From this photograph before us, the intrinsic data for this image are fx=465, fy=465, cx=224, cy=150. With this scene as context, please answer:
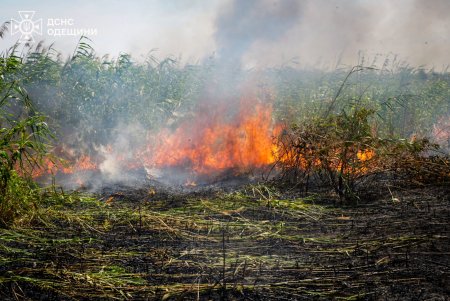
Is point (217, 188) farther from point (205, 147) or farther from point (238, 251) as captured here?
point (238, 251)

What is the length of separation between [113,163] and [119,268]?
6.78 m

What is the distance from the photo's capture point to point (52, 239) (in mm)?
3814

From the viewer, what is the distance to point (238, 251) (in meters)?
3.74

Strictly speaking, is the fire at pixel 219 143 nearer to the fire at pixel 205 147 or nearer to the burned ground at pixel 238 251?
the fire at pixel 205 147

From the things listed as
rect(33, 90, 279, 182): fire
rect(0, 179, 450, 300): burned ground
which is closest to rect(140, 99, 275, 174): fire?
rect(33, 90, 279, 182): fire

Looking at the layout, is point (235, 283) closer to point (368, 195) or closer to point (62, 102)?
point (368, 195)

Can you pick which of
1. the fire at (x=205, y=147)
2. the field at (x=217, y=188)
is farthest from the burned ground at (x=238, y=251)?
the fire at (x=205, y=147)

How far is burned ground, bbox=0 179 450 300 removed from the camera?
2.88m

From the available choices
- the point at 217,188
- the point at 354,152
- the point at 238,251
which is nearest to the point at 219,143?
the point at 217,188

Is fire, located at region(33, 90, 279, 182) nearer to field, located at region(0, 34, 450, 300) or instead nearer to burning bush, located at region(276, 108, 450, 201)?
field, located at region(0, 34, 450, 300)

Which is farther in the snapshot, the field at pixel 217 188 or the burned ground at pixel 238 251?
the field at pixel 217 188

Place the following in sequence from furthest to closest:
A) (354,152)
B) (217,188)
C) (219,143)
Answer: (219,143) < (217,188) < (354,152)

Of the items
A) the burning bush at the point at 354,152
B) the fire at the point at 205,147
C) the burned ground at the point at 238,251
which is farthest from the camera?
the fire at the point at 205,147

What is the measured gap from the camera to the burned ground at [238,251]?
288cm
